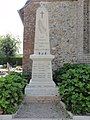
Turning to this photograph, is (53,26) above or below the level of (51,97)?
above

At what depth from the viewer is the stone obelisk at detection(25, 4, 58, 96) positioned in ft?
33.5

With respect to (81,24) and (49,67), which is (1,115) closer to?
(49,67)

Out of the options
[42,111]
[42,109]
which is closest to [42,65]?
[42,109]

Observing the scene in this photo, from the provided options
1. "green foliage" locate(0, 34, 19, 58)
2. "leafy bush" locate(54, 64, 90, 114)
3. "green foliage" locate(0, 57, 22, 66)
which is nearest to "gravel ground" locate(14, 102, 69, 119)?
"leafy bush" locate(54, 64, 90, 114)

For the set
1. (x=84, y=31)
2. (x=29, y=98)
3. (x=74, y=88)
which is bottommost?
(x=29, y=98)

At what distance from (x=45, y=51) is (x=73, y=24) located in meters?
3.64

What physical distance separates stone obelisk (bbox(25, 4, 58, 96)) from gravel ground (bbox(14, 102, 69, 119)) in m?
1.00

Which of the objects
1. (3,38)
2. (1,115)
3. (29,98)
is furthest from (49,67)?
(3,38)

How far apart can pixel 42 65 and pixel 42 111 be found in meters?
2.92

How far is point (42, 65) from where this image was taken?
1059cm

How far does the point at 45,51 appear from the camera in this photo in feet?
35.0

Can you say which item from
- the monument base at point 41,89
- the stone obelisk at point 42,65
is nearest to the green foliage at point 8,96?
the monument base at point 41,89

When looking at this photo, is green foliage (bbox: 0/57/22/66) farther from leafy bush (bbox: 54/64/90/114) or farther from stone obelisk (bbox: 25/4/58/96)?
leafy bush (bbox: 54/64/90/114)

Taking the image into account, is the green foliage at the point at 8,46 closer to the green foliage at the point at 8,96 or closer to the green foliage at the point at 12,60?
the green foliage at the point at 12,60
